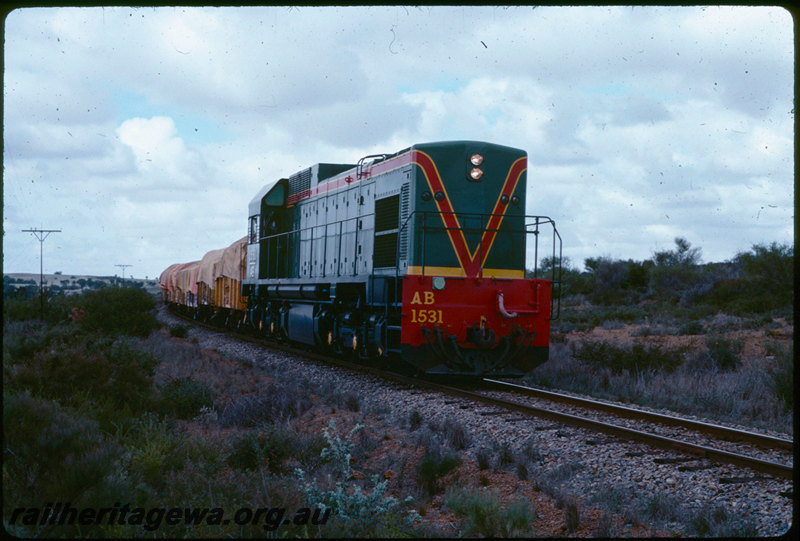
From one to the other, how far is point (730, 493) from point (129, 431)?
222 inches

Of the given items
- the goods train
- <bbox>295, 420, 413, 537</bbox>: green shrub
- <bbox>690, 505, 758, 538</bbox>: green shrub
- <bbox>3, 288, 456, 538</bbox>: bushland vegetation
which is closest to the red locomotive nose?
the goods train

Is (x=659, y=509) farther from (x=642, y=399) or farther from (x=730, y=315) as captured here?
(x=730, y=315)

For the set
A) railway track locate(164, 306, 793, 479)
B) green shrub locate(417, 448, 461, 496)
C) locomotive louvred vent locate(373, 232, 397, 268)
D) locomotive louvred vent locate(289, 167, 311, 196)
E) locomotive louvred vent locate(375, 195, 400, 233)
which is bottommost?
green shrub locate(417, 448, 461, 496)

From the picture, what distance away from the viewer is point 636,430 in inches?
311

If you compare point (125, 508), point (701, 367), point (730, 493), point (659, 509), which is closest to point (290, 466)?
point (125, 508)

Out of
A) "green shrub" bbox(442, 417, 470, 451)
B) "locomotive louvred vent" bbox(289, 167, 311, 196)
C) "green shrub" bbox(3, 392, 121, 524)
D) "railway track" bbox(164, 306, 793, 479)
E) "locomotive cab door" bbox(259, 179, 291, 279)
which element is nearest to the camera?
"green shrub" bbox(3, 392, 121, 524)

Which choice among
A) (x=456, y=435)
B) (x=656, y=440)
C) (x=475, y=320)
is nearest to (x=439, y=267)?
(x=475, y=320)

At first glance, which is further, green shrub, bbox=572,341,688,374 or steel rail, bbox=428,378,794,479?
green shrub, bbox=572,341,688,374

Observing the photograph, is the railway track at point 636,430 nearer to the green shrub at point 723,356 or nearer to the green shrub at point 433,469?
the green shrub at point 433,469

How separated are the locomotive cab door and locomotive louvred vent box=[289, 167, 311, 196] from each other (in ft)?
1.27

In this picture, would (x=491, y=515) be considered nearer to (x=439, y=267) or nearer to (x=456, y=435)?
(x=456, y=435)

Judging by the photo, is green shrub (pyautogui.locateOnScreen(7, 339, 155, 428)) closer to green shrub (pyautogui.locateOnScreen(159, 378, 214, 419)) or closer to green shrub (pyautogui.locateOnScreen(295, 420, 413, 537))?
green shrub (pyautogui.locateOnScreen(159, 378, 214, 419))

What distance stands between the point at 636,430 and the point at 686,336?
15.0 meters

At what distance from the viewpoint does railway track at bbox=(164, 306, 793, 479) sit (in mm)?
6434
